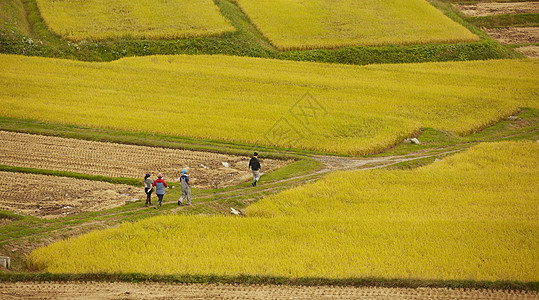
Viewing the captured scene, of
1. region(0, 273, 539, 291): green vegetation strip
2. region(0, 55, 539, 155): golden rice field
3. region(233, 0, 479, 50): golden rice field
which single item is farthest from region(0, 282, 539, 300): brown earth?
region(233, 0, 479, 50): golden rice field

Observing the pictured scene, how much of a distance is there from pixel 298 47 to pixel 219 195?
29.1m

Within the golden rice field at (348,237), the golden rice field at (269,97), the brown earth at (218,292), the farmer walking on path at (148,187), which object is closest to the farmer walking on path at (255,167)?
the golden rice field at (348,237)

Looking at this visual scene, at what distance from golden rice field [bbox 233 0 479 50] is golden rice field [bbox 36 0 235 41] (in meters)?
4.98

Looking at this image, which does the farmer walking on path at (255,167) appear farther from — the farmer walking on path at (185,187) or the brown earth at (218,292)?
the brown earth at (218,292)

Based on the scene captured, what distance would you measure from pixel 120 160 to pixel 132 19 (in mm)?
28752

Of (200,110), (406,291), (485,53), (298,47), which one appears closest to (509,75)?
(485,53)

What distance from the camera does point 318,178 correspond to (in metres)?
24.4

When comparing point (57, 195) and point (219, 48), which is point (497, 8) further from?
point (57, 195)

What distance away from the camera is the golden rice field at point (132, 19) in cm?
4666

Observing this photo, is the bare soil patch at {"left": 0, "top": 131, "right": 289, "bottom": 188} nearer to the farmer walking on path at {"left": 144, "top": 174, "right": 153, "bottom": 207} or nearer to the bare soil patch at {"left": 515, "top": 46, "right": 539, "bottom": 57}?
the farmer walking on path at {"left": 144, "top": 174, "right": 153, "bottom": 207}

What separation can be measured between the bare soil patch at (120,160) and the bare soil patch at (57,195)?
122 centimetres

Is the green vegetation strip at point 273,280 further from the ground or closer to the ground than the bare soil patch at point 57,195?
closer to the ground

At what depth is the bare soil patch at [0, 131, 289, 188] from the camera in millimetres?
23828

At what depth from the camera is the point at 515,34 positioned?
58031 millimetres
